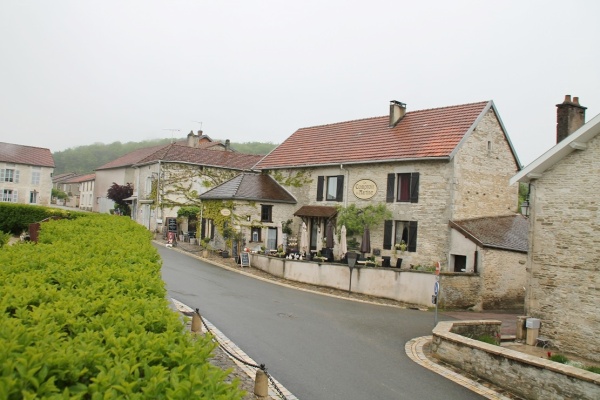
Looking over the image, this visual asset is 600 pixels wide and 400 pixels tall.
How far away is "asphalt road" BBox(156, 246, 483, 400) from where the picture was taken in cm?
867

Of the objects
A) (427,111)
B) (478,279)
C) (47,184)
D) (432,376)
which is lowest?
(432,376)

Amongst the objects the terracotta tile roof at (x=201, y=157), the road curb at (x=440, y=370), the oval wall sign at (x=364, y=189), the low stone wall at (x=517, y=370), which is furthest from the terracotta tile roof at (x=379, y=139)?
the low stone wall at (x=517, y=370)

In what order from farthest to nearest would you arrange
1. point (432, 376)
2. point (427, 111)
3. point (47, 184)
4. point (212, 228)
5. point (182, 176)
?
point (47, 184) < point (182, 176) < point (212, 228) < point (427, 111) < point (432, 376)

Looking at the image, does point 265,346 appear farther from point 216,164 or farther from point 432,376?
point 216,164

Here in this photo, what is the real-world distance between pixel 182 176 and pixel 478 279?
26.0m

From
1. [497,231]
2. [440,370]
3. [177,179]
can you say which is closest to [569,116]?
[497,231]

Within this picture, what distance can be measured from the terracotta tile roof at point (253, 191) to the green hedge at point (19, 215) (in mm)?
9434

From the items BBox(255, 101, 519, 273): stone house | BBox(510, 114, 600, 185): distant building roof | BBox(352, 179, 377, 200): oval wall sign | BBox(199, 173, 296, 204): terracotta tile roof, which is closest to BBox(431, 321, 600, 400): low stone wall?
BBox(510, 114, 600, 185): distant building roof

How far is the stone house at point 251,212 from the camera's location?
26938mm

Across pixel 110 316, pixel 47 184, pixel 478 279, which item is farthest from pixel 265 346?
pixel 47 184

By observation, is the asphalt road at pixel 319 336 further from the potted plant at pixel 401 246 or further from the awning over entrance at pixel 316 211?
the awning over entrance at pixel 316 211

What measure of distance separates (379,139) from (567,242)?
13444mm

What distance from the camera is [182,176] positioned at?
37.2m

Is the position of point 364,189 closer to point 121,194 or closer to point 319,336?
point 319,336
